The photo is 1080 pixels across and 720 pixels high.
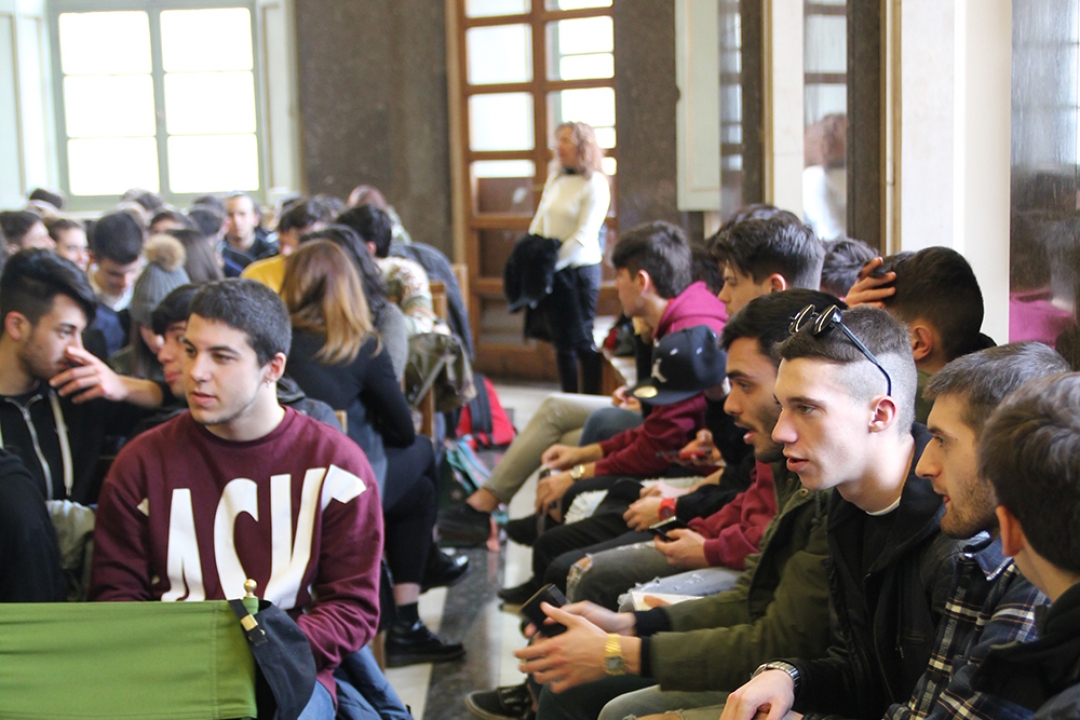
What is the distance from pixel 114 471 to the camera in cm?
231

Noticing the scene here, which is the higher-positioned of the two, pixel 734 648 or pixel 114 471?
pixel 114 471

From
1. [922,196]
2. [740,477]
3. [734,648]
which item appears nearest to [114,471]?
[734,648]

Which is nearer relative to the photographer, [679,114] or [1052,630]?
[1052,630]

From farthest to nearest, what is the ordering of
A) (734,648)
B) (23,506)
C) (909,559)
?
1. (23,506)
2. (734,648)
3. (909,559)

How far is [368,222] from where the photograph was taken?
16.3 feet

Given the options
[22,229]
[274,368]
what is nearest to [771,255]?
[274,368]

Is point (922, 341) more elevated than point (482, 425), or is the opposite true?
point (922, 341)

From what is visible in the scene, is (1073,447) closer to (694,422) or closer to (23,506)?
(23,506)

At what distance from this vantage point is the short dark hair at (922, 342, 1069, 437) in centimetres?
150

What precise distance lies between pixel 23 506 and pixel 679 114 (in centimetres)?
527

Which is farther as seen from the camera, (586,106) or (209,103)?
(209,103)

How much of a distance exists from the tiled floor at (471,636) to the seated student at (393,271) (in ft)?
3.32

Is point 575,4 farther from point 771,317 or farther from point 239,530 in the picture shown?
point 239,530

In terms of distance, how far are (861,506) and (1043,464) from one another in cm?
62
